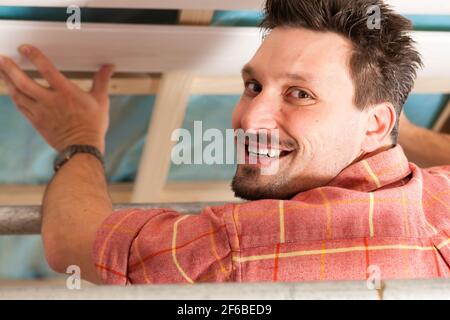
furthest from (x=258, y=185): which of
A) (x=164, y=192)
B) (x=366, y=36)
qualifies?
(x=164, y=192)

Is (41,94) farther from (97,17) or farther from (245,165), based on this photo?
(245,165)

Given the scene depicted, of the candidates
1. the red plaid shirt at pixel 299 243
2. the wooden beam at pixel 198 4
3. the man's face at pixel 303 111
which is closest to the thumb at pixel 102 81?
the wooden beam at pixel 198 4

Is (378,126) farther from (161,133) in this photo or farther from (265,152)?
(161,133)

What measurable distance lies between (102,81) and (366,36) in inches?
22.1

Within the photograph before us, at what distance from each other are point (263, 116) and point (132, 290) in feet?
1.64

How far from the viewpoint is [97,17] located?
1303mm

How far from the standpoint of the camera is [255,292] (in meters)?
0.76

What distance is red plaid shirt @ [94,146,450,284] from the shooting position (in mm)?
993

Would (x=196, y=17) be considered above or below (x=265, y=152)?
above

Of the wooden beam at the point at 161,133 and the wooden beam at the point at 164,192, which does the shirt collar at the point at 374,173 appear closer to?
the wooden beam at the point at 161,133

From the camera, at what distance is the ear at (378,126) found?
1.21m

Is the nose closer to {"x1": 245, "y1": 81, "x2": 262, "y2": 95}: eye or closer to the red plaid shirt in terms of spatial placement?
{"x1": 245, "y1": 81, "x2": 262, "y2": 95}: eye

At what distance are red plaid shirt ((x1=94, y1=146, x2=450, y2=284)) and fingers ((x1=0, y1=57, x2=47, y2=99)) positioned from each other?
19.7 inches
